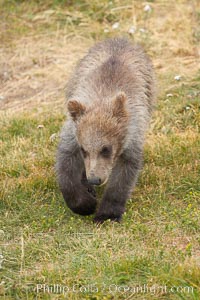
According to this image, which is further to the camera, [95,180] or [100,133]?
[100,133]

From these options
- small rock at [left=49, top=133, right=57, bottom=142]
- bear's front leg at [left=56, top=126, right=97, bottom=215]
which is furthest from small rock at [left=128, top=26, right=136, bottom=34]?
bear's front leg at [left=56, top=126, right=97, bottom=215]

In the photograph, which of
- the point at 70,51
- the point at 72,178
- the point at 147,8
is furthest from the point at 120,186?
the point at 147,8

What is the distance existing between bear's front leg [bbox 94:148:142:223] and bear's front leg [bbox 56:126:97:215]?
149 mm

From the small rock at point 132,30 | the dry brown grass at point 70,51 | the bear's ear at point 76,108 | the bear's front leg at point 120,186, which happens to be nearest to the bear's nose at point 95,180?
the bear's front leg at point 120,186

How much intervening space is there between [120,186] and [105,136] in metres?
0.68

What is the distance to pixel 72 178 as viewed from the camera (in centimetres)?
739

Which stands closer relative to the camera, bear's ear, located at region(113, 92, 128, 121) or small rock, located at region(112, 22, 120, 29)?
bear's ear, located at region(113, 92, 128, 121)

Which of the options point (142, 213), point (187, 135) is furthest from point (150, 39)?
point (142, 213)

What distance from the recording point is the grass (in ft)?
18.4

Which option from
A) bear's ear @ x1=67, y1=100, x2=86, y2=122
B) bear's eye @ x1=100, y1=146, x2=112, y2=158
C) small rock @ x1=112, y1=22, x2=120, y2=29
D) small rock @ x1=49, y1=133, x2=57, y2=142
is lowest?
small rock @ x1=112, y1=22, x2=120, y2=29

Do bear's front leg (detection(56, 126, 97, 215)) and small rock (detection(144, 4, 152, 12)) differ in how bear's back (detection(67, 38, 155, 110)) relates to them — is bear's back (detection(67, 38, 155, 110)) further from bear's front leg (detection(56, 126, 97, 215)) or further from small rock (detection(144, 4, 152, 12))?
small rock (detection(144, 4, 152, 12))

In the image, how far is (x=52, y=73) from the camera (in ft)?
36.2

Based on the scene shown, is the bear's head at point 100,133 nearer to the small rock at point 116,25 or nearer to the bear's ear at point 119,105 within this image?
the bear's ear at point 119,105

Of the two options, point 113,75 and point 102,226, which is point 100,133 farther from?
point 113,75
